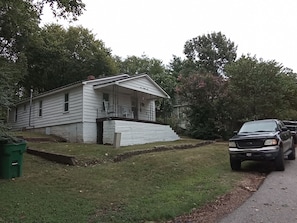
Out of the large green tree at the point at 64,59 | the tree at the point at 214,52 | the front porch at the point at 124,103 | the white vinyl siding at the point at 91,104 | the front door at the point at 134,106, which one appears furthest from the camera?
the tree at the point at 214,52

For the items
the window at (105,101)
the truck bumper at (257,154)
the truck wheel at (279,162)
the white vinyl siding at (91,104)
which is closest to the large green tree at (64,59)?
the window at (105,101)

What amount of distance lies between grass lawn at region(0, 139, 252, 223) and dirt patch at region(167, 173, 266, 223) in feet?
0.55

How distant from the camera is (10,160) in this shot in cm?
817

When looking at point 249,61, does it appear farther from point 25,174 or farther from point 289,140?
point 25,174

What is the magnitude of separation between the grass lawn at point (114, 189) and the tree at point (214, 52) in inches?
1403

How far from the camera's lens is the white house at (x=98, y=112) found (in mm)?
17734

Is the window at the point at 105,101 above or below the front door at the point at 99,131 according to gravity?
above

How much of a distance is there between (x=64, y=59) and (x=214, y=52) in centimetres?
2406

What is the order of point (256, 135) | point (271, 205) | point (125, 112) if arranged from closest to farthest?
1. point (271, 205)
2. point (256, 135)
3. point (125, 112)

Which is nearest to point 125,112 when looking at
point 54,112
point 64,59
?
point 54,112

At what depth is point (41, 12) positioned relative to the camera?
40.9 feet

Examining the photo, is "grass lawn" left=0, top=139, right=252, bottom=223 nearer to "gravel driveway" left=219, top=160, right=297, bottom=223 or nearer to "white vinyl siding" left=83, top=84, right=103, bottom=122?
"gravel driveway" left=219, top=160, right=297, bottom=223

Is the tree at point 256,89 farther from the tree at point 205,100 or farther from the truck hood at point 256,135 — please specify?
the truck hood at point 256,135

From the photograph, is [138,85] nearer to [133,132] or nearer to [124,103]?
[124,103]
